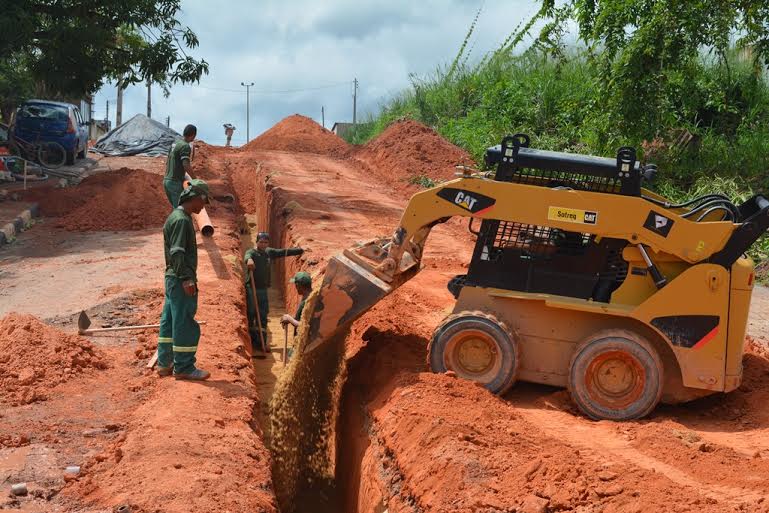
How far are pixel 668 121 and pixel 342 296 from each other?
39.6ft

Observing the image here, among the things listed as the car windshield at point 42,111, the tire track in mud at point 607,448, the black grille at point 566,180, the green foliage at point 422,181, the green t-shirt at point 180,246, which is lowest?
the tire track in mud at point 607,448

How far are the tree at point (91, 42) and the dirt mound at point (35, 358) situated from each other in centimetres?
1234

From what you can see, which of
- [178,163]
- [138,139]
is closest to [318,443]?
[178,163]

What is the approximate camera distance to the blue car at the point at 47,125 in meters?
24.2

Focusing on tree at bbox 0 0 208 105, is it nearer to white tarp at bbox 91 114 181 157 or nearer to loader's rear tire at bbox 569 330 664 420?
white tarp at bbox 91 114 181 157

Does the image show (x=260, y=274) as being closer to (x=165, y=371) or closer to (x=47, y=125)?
(x=165, y=371)

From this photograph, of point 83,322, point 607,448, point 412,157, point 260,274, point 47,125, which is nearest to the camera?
point 607,448

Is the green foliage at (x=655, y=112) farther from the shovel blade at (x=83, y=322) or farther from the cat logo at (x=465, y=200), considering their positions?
the shovel blade at (x=83, y=322)

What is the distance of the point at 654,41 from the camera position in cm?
1608

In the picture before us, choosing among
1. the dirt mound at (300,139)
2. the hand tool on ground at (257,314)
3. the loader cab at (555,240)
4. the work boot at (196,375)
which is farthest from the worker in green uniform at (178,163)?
the dirt mound at (300,139)

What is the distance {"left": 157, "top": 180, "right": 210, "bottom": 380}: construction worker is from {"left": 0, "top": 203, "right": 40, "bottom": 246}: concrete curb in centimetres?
879

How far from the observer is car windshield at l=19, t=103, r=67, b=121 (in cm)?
2431


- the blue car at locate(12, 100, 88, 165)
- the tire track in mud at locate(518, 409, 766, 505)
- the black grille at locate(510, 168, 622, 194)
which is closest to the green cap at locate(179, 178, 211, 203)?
the black grille at locate(510, 168, 622, 194)

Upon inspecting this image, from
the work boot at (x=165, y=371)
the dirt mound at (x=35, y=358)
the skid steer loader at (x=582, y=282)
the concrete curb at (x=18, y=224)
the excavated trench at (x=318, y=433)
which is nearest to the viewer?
the skid steer loader at (x=582, y=282)
